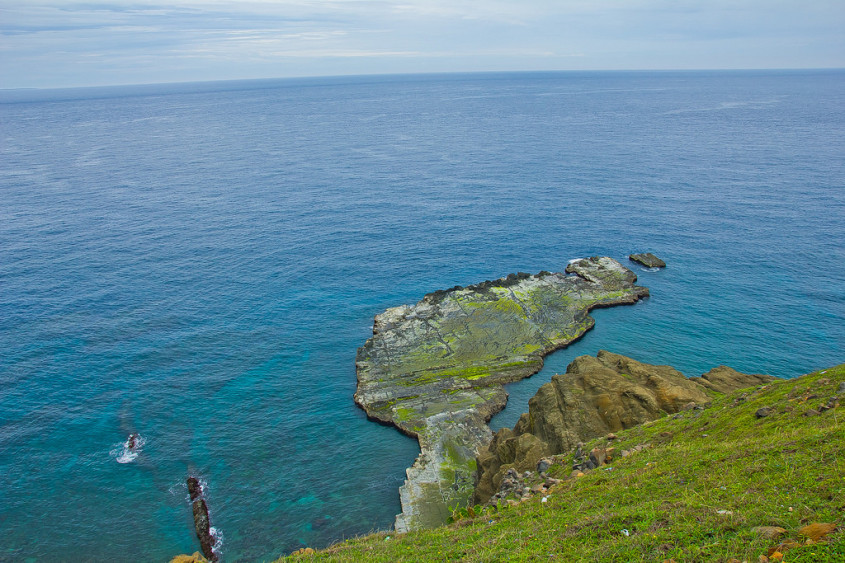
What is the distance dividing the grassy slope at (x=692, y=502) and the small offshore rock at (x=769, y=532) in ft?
1.02

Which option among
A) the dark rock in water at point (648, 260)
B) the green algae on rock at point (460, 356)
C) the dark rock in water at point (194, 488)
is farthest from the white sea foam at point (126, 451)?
the dark rock in water at point (648, 260)

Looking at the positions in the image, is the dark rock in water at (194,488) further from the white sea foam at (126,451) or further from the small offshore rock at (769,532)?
the small offshore rock at (769,532)

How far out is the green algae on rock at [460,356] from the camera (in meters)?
59.8

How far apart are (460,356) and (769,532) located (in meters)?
56.2

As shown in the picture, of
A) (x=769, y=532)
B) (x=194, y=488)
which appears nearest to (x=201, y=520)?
(x=194, y=488)

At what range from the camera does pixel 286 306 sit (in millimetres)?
97500

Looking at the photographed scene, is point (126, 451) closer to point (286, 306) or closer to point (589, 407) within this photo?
point (286, 306)

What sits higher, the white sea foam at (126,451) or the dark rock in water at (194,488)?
the white sea foam at (126,451)

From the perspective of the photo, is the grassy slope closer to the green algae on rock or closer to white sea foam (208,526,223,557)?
white sea foam (208,526,223,557)

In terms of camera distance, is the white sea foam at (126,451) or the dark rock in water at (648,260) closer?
the white sea foam at (126,451)

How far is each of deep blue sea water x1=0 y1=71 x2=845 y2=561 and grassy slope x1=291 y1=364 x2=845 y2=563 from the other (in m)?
22.5

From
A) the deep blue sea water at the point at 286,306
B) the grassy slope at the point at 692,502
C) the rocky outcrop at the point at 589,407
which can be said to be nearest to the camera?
the grassy slope at the point at 692,502

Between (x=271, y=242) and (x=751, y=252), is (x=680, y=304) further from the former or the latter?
(x=271, y=242)

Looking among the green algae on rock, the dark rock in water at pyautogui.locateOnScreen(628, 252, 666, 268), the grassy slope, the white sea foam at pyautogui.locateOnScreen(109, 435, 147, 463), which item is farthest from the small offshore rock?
the dark rock in water at pyautogui.locateOnScreen(628, 252, 666, 268)
